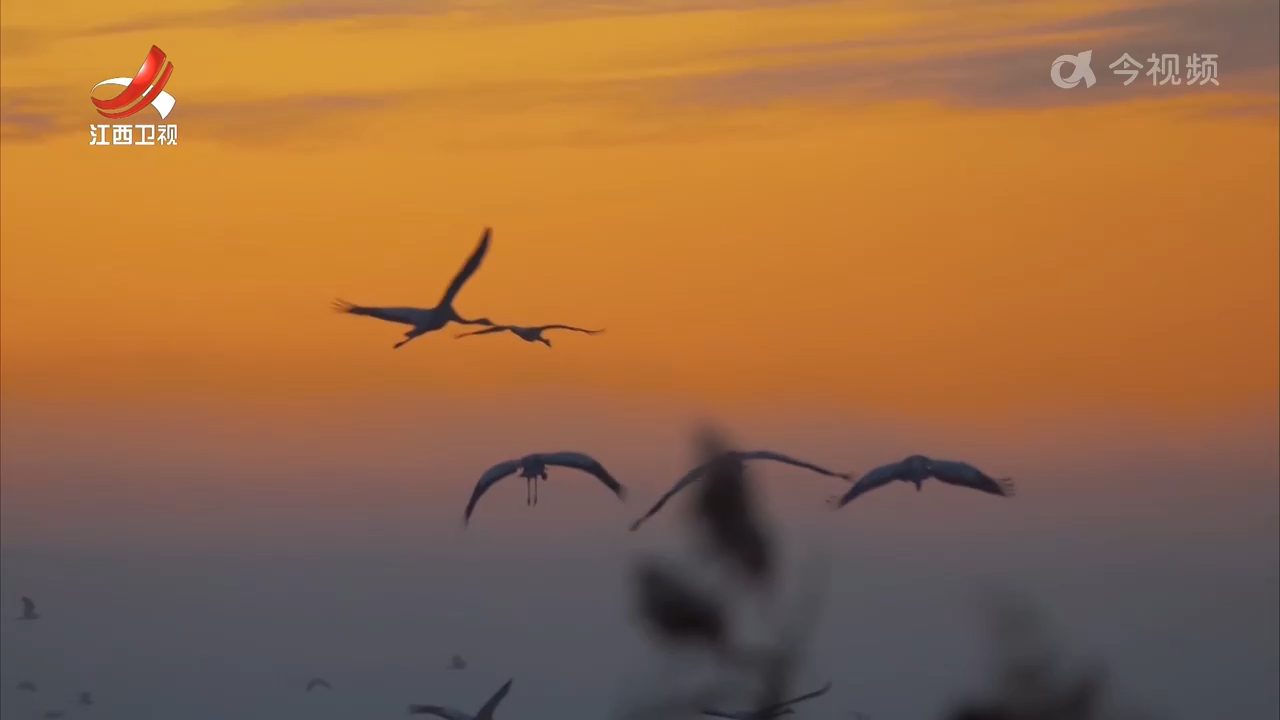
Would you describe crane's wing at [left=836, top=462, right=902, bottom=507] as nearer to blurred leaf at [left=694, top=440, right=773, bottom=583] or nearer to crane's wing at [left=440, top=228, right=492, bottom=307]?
blurred leaf at [left=694, top=440, right=773, bottom=583]

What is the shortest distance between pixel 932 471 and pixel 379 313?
910 centimetres

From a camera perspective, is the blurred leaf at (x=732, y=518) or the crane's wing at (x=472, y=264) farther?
the blurred leaf at (x=732, y=518)

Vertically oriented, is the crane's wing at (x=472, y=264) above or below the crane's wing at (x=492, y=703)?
above

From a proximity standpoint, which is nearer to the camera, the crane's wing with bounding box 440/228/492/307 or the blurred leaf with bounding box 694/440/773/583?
the crane's wing with bounding box 440/228/492/307

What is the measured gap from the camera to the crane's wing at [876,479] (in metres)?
31.9

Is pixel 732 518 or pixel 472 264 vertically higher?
pixel 472 264

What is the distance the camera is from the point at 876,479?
3206 cm

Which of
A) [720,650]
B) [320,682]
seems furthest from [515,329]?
[320,682]

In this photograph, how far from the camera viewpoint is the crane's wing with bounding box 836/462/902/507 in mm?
→ 31906

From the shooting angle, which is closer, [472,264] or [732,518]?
[472,264]

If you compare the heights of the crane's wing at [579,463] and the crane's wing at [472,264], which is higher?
the crane's wing at [472,264]

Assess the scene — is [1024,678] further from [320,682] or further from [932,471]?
[320,682]

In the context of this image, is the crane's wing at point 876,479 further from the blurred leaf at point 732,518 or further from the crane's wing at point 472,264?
the crane's wing at point 472,264

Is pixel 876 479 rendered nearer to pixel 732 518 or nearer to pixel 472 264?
pixel 732 518
